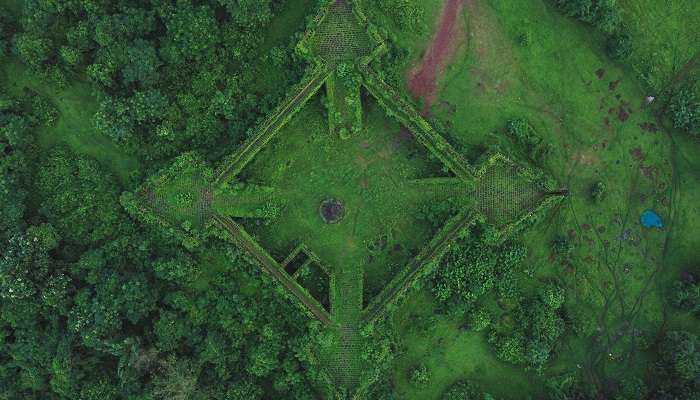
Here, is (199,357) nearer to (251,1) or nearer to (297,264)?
(297,264)

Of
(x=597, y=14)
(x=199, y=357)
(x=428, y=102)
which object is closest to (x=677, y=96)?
(x=597, y=14)

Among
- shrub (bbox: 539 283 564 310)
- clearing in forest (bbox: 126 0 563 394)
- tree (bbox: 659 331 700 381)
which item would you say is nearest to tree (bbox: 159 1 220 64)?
clearing in forest (bbox: 126 0 563 394)

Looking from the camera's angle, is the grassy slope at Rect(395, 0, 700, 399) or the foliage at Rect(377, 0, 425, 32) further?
the grassy slope at Rect(395, 0, 700, 399)

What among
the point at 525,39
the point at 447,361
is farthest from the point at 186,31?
the point at 447,361

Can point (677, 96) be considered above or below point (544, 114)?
above

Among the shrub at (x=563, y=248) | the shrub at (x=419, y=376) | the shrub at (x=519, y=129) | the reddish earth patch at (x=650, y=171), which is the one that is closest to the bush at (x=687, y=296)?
the shrub at (x=563, y=248)

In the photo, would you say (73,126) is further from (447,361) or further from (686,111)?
(686,111)

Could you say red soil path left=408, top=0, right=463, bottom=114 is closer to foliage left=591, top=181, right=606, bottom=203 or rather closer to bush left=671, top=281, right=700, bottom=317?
foliage left=591, top=181, right=606, bottom=203
